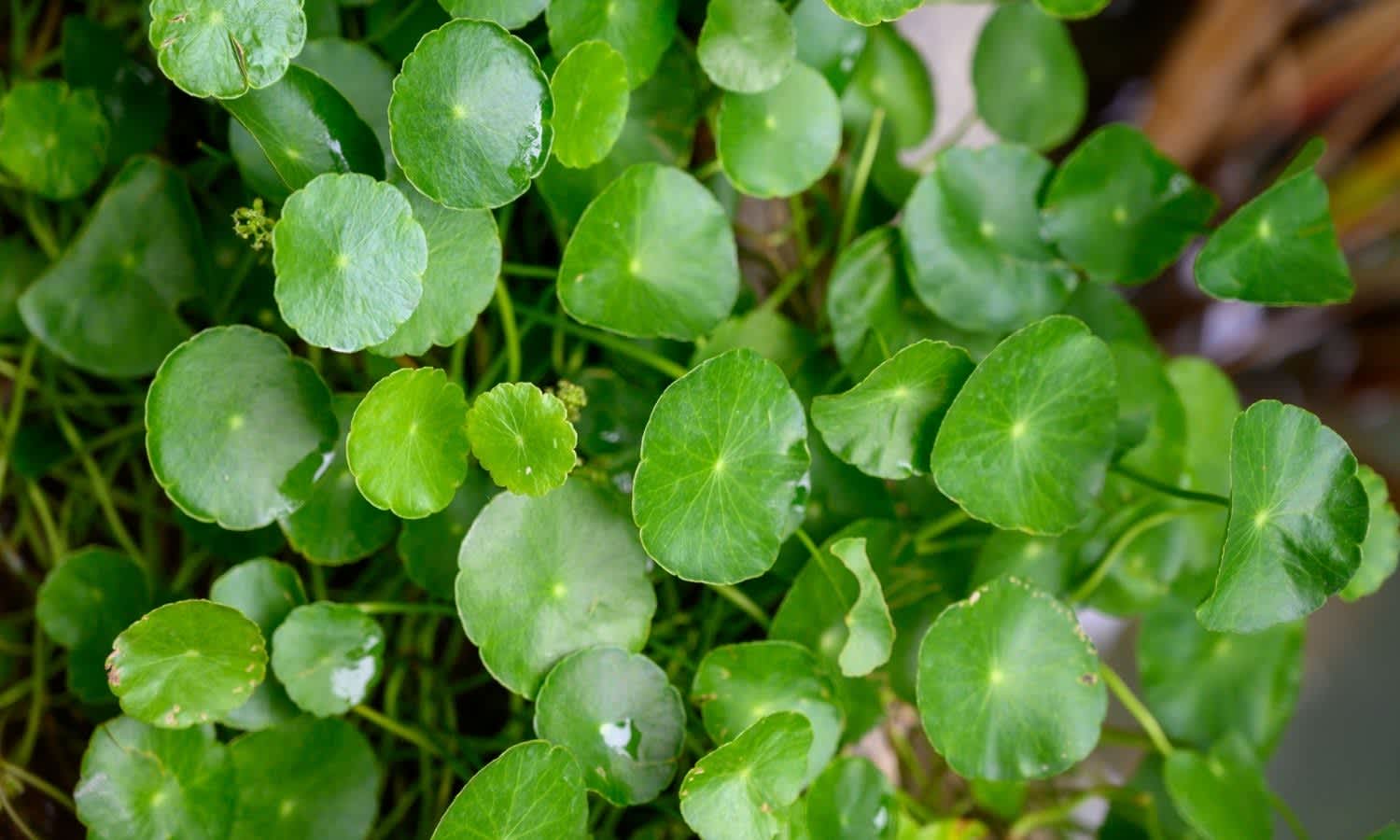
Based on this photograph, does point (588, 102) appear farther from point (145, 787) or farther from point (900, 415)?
point (145, 787)

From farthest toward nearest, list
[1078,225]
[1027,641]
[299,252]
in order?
1. [1078,225]
2. [1027,641]
3. [299,252]

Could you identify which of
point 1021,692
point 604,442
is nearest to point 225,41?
point 604,442

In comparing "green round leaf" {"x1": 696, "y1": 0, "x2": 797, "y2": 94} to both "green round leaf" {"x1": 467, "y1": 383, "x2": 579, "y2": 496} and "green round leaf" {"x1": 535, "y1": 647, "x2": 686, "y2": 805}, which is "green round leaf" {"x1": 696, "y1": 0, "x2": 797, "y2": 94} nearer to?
"green round leaf" {"x1": 467, "y1": 383, "x2": 579, "y2": 496}

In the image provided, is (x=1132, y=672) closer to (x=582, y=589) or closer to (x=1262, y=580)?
(x=1262, y=580)

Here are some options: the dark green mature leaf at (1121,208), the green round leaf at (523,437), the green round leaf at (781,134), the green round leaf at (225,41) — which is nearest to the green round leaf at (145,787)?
the green round leaf at (523,437)

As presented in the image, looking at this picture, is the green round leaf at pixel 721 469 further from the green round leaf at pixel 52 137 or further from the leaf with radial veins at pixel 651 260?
the green round leaf at pixel 52 137

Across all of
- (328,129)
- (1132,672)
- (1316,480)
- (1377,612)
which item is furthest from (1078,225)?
(1377,612)

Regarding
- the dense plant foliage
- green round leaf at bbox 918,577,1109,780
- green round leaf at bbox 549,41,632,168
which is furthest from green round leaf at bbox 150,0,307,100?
green round leaf at bbox 918,577,1109,780
